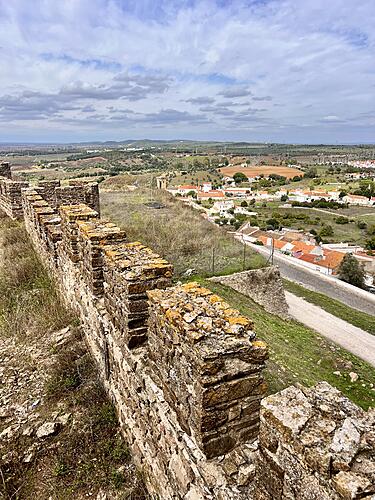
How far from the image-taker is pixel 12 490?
10.2ft

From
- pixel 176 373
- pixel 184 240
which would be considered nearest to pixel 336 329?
pixel 184 240

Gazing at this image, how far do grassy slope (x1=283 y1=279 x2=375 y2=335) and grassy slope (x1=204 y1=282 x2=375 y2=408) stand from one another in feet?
9.98

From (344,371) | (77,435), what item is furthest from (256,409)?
(344,371)

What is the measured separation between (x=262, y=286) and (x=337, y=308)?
510cm

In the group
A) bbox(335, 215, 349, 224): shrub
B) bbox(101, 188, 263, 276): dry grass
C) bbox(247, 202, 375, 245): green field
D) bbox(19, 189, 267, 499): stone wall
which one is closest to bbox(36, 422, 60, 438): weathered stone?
bbox(19, 189, 267, 499): stone wall

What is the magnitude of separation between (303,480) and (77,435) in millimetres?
2762

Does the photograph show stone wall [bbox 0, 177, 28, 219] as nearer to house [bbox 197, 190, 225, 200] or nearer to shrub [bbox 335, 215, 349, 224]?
shrub [bbox 335, 215, 349, 224]

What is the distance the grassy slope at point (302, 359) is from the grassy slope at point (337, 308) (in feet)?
9.98

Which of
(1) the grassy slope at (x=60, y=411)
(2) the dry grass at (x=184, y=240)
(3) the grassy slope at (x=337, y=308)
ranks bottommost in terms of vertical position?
(3) the grassy slope at (x=337, y=308)

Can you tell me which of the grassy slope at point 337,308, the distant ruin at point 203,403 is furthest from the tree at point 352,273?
the distant ruin at point 203,403

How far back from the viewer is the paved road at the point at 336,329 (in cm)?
1195

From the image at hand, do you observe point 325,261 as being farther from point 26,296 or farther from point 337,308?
point 26,296

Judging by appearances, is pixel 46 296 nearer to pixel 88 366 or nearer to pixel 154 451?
pixel 88 366

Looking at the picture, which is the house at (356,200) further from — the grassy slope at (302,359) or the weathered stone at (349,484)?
the weathered stone at (349,484)
